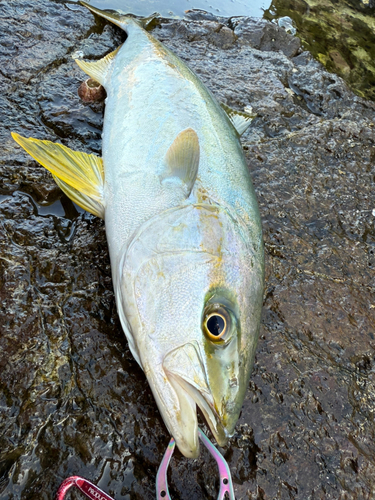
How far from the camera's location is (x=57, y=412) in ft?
5.90

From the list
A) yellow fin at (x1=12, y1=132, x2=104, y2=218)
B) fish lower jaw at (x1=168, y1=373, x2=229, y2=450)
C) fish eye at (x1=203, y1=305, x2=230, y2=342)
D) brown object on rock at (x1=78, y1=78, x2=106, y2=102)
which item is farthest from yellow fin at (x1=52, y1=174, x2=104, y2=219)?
brown object on rock at (x1=78, y1=78, x2=106, y2=102)

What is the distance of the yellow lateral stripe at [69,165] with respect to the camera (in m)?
2.21

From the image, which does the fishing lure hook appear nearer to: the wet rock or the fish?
the fish

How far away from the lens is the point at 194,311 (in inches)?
65.1

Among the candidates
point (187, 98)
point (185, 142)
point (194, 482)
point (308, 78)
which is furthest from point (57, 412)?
point (308, 78)

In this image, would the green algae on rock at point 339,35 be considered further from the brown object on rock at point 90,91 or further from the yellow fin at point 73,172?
the yellow fin at point 73,172

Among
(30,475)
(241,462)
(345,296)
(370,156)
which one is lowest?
(30,475)

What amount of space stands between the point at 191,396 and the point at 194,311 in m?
0.37

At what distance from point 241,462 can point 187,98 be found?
2424 mm

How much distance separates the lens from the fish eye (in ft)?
5.30

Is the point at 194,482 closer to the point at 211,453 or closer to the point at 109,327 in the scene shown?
the point at 211,453

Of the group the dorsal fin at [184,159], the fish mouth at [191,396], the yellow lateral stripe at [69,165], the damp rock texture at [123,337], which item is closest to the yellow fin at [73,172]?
the yellow lateral stripe at [69,165]

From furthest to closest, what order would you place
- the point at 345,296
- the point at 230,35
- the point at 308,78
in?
the point at 230,35
the point at 308,78
the point at 345,296

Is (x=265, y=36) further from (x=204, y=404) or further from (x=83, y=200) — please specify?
(x=204, y=404)
